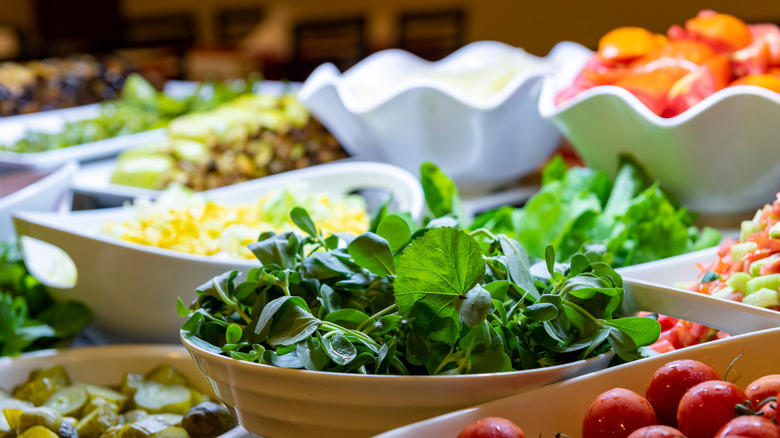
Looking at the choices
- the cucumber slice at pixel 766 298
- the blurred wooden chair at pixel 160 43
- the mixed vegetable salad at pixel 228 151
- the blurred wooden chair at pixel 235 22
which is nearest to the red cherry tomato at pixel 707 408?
the cucumber slice at pixel 766 298

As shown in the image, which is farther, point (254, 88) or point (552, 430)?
point (254, 88)

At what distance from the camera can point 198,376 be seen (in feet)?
2.71

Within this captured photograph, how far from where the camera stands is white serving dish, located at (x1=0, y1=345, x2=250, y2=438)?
836mm

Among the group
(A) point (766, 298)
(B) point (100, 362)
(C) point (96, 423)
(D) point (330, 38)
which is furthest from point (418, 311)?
(D) point (330, 38)

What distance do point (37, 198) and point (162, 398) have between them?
1.75 ft

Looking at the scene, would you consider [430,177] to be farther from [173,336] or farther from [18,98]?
[18,98]

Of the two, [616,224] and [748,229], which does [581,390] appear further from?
[616,224]

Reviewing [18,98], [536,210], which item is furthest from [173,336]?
[18,98]

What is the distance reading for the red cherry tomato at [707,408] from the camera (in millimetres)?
416

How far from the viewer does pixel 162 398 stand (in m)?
0.78

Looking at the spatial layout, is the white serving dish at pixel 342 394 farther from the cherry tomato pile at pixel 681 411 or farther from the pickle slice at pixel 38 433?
the pickle slice at pixel 38 433

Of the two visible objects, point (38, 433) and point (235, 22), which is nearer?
point (38, 433)

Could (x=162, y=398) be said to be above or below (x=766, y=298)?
below

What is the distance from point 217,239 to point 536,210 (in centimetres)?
38
